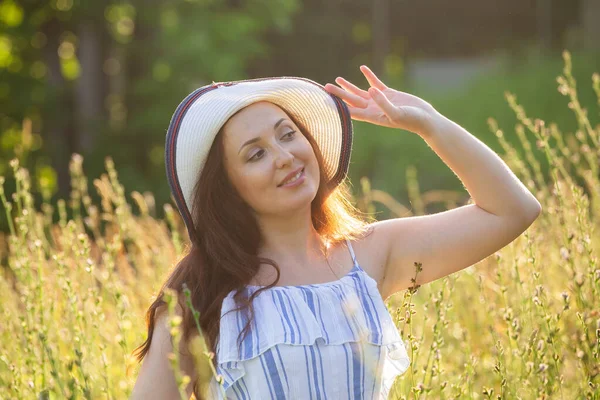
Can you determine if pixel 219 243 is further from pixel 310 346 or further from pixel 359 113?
pixel 359 113

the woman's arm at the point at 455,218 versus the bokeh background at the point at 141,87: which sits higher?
the bokeh background at the point at 141,87

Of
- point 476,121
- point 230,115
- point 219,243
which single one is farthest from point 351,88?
point 476,121

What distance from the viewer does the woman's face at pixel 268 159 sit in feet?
6.63

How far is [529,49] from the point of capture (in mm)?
14500

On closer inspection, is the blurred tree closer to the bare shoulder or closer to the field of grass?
the field of grass

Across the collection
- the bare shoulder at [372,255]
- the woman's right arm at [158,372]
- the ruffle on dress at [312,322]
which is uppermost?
the bare shoulder at [372,255]

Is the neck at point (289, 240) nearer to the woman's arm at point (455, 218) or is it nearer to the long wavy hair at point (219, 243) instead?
the long wavy hair at point (219, 243)

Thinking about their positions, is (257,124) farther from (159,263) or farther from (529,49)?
(529,49)

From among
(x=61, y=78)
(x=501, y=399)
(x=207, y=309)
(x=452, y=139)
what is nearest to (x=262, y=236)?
(x=207, y=309)

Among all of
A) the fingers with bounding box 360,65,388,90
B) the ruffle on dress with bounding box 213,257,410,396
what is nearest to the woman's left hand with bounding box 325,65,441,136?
the fingers with bounding box 360,65,388,90

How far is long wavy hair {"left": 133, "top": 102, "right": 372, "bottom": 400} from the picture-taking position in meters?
1.96

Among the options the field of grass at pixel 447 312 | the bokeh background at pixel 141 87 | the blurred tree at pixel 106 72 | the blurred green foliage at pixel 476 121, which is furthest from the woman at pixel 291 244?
the blurred tree at pixel 106 72

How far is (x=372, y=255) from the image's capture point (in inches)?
83.9

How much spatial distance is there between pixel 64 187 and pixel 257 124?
27.2 feet
